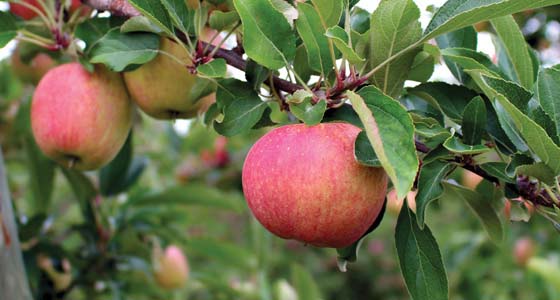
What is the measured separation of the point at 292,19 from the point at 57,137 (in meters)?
0.41

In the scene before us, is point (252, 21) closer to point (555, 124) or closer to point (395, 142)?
point (395, 142)

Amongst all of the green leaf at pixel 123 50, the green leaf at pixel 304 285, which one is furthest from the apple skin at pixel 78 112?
the green leaf at pixel 304 285

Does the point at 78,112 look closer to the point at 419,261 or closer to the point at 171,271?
the point at 419,261

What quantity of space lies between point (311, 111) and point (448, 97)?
0.22 meters

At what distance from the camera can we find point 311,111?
70 centimetres

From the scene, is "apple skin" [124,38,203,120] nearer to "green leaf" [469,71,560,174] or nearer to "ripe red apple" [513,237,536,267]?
"green leaf" [469,71,560,174]

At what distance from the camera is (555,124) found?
73 centimetres

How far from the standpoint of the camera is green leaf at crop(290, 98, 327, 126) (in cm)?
69

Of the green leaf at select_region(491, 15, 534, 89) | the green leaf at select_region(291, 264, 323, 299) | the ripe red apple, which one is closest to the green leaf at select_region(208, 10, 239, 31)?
the green leaf at select_region(491, 15, 534, 89)

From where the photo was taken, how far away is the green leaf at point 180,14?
2.53 feet

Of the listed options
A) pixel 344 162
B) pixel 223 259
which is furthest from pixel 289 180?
pixel 223 259

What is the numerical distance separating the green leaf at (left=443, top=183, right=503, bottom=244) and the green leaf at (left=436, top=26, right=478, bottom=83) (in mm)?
166

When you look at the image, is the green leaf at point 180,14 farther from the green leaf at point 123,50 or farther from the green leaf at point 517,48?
the green leaf at point 517,48

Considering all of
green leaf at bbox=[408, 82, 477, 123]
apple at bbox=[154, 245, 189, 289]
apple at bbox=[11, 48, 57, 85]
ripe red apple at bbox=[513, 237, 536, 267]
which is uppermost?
green leaf at bbox=[408, 82, 477, 123]
